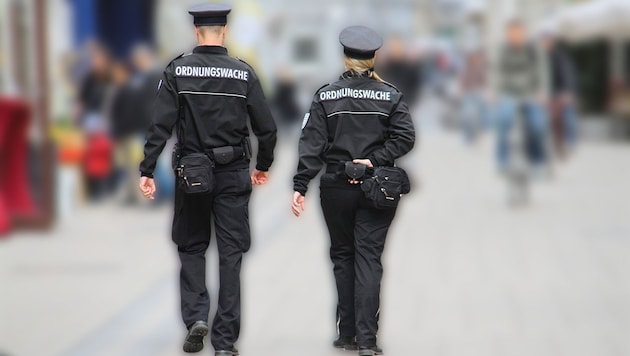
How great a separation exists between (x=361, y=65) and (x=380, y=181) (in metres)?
0.34

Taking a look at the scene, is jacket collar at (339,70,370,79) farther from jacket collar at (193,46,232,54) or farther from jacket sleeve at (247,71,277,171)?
jacket collar at (193,46,232,54)

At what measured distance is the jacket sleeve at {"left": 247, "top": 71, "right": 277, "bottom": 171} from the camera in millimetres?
4684

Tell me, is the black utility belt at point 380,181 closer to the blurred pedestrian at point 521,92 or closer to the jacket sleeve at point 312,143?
the jacket sleeve at point 312,143

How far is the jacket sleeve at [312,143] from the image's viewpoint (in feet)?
15.4

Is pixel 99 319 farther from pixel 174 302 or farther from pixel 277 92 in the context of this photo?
pixel 277 92

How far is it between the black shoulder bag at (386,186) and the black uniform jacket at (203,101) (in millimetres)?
411

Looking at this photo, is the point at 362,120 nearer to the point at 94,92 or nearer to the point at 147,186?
the point at 147,186

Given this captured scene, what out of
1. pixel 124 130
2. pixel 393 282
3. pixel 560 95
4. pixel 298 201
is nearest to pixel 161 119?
pixel 298 201

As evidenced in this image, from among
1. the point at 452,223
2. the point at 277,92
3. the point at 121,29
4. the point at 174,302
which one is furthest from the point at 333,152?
the point at 277,92

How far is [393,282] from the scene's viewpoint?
12031mm

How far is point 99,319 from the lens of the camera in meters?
10.3

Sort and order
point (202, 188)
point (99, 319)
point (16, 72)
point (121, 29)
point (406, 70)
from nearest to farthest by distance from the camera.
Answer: point (202, 188) → point (99, 319) → point (16, 72) → point (406, 70) → point (121, 29)

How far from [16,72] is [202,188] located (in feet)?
31.6

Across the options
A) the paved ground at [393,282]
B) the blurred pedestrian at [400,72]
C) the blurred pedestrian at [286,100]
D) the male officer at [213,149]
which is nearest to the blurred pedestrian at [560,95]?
the blurred pedestrian at [400,72]
